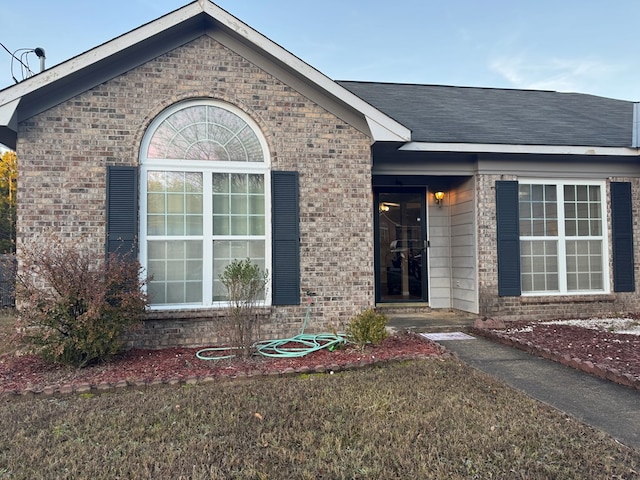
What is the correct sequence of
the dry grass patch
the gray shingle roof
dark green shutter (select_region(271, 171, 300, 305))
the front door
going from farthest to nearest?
the front door < the gray shingle roof < dark green shutter (select_region(271, 171, 300, 305)) < the dry grass patch

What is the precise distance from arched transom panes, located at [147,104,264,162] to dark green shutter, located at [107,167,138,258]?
0.51 m

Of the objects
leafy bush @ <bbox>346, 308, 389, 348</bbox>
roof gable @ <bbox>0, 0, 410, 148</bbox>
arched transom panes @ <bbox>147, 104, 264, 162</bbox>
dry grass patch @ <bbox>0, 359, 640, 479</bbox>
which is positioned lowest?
dry grass patch @ <bbox>0, 359, 640, 479</bbox>

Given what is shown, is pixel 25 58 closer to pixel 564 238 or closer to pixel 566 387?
pixel 566 387

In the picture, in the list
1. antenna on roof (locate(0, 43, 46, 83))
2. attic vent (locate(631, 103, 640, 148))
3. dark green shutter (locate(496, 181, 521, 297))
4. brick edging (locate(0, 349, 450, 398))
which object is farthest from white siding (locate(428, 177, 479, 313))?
antenna on roof (locate(0, 43, 46, 83))

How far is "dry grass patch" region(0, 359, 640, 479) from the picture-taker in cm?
259

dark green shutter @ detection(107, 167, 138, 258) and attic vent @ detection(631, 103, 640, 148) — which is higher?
attic vent @ detection(631, 103, 640, 148)

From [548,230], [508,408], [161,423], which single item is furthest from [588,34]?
[161,423]

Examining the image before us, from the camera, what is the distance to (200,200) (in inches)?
235

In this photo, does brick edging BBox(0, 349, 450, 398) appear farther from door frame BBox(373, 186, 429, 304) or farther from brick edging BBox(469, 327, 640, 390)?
door frame BBox(373, 186, 429, 304)

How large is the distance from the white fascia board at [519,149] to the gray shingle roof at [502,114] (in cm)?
8

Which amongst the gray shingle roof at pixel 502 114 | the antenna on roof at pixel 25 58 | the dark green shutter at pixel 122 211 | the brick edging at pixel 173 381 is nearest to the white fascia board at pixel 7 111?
the dark green shutter at pixel 122 211

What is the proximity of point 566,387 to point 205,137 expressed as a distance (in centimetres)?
535

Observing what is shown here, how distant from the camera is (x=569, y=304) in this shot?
7.68 m

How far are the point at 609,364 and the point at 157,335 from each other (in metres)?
5.51
